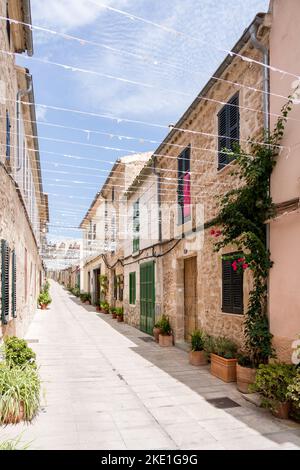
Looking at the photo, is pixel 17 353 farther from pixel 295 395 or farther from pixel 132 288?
pixel 132 288

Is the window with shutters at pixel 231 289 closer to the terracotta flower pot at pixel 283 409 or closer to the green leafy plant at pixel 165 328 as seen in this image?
the terracotta flower pot at pixel 283 409

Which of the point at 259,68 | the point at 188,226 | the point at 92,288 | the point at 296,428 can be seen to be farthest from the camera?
the point at 92,288

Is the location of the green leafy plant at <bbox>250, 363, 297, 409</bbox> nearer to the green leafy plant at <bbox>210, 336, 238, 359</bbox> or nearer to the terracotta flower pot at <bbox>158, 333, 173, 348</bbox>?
the green leafy plant at <bbox>210, 336, 238, 359</bbox>

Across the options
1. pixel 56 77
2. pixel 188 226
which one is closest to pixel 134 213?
pixel 188 226

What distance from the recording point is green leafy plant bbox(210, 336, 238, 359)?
6.89 meters

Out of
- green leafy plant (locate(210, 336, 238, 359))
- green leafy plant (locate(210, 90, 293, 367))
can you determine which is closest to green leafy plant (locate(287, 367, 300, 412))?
green leafy plant (locate(210, 90, 293, 367))

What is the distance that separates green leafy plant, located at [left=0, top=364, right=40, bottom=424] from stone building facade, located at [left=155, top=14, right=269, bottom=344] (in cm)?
382

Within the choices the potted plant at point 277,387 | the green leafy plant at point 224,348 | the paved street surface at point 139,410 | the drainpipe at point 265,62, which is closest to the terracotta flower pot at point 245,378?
the paved street surface at point 139,410

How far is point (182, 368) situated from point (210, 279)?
2.00 m

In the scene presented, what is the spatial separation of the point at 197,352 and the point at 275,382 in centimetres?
318

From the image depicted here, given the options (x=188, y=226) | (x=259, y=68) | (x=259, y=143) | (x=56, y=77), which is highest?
(x=259, y=68)

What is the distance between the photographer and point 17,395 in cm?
468

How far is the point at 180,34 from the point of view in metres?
4.09
